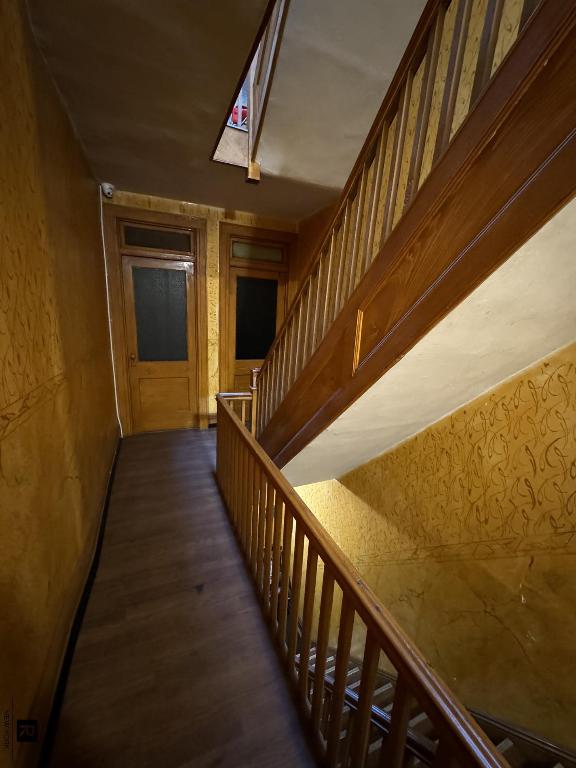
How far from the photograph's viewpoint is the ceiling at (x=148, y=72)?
53.1 inches

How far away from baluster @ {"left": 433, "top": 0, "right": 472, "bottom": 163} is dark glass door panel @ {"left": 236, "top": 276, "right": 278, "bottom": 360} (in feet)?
10.2

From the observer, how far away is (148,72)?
5.41 feet

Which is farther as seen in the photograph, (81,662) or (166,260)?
(166,260)

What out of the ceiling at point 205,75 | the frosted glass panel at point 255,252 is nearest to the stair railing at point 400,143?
the ceiling at point 205,75

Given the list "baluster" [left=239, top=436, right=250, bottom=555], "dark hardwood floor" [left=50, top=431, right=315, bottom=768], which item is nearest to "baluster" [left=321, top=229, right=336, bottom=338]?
"baluster" [left=239, top=436, right=250, bottom=555]

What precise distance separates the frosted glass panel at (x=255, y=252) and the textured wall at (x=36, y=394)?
198 centimetres

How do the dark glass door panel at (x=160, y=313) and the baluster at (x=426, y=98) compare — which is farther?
the dark glass door panel at (x=160, y=313)

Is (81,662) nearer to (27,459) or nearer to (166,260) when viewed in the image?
(27,459)

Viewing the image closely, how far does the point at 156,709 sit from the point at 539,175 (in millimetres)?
2214

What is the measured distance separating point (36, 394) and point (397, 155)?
5.80ft

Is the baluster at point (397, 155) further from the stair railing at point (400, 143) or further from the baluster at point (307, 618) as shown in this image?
the baluster at point (307, 618)

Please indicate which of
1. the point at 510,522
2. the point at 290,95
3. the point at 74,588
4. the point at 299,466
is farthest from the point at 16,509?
the point at 290,95

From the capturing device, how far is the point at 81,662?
4.42 feet

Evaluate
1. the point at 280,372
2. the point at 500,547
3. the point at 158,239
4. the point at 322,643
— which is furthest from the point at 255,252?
the point at 322,643
